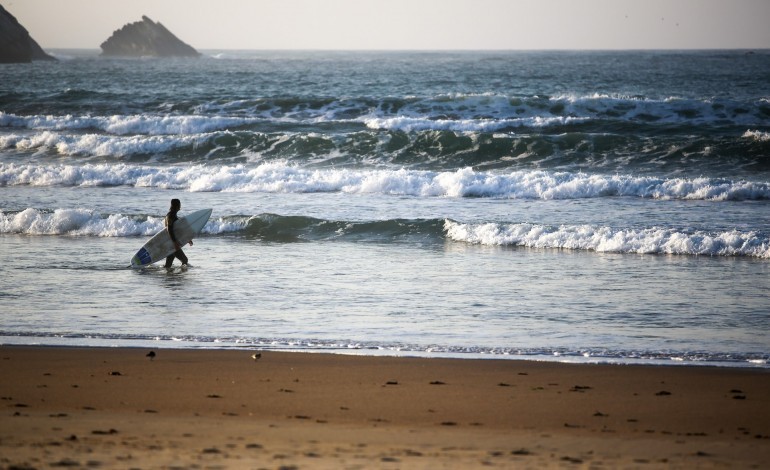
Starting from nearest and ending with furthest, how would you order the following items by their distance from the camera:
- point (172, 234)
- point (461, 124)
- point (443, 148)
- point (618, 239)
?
point (172, 234), point (618, 239), point (443, 148), point (461, 124)

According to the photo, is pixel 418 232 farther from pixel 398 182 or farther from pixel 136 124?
pixel 136 124

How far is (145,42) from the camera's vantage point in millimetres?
146375

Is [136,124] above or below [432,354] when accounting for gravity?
above

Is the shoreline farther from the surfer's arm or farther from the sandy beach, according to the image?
the surfer's arm

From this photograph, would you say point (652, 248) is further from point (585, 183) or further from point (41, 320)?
point (41, 320)

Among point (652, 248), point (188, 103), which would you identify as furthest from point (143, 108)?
point (652, 248)

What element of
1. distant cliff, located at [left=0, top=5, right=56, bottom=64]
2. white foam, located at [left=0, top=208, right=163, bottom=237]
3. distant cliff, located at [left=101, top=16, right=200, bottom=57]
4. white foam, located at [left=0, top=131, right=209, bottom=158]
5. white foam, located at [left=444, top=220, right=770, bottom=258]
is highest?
distant cliff, located at [left=101, top=16, right=200, bottom=57]

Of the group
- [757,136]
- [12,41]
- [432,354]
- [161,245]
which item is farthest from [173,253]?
[12,41]

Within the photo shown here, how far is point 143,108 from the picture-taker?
37656mm

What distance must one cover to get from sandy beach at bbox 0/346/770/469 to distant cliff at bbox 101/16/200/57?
142 meters

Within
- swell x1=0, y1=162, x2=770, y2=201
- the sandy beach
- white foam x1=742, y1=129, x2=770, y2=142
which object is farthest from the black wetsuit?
white foam x1=742, y1=129, x2=770, y2=142

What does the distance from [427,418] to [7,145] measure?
26064 millimetres

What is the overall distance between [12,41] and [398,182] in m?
76.0

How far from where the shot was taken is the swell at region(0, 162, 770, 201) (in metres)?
20.1
